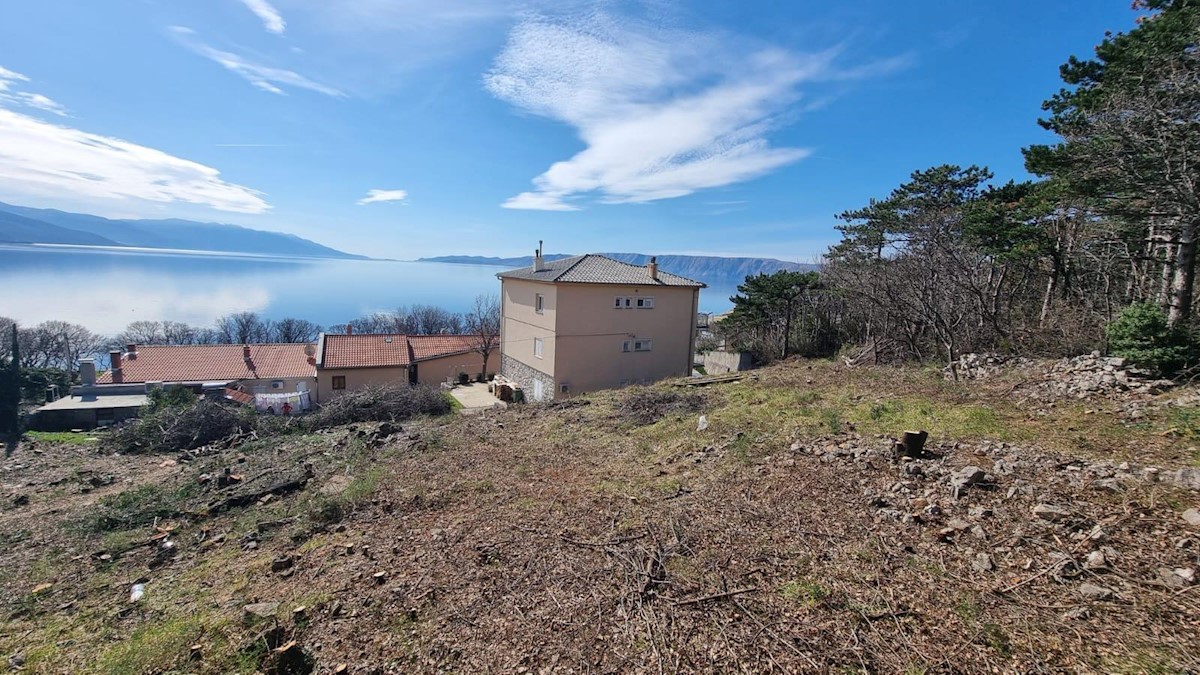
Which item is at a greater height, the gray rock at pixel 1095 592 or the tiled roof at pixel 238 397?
the gray rock at pixel 1095 592

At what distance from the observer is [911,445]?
19.2 feet

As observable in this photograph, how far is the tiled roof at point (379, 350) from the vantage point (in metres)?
27.1

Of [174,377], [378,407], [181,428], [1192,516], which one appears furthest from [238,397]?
[1192,516]

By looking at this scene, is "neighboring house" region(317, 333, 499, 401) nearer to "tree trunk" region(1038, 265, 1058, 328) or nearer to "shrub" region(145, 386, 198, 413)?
"shrub" region(145, 386, 198, 413)

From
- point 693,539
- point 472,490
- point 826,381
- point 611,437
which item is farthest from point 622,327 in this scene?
point 693,539

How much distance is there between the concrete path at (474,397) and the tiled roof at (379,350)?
4.25 meters

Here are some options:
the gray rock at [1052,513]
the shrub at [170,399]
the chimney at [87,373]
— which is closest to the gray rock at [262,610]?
the gray rock at [1052,513]

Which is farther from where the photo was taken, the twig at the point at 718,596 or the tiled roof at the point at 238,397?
the tiled roof at the point at 238,397

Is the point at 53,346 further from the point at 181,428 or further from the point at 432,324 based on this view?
the point at 181,428

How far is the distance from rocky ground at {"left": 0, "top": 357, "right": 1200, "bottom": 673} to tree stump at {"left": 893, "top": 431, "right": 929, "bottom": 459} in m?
0.11

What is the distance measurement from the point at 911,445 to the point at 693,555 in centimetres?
336

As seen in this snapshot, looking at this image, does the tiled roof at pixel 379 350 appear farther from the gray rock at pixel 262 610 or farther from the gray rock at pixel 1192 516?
the gray rock at pixel 1192 516

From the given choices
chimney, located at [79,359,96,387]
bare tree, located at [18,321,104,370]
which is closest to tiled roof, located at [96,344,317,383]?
chimney, located at [79,359,96,387]

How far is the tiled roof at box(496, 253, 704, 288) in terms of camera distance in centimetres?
1959
